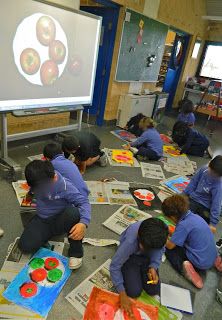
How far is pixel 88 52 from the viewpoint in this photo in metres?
2.83

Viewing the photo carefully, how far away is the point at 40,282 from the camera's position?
4.59 feet

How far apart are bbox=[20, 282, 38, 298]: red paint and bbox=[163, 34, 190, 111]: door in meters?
5.67

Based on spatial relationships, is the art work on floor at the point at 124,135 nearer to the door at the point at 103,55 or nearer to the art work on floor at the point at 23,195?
the door at the point at 103,55

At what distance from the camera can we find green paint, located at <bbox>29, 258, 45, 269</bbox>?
58.5 inches

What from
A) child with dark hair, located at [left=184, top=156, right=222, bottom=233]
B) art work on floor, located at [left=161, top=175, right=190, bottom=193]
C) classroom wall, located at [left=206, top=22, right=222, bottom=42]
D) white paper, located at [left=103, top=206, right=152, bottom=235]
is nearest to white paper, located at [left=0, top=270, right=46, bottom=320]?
white paper, located at [left=103, top=206, right=152, bottom=235]

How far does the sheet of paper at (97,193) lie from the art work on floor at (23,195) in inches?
20.1

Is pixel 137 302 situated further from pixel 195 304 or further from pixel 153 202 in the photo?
pixel 153 202

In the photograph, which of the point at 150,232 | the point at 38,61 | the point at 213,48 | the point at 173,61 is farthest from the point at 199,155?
the point at 213,48

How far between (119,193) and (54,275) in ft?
3.52

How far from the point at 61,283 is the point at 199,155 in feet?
9.50

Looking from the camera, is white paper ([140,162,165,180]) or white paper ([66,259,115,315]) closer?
white paper ([66,259,115,315])

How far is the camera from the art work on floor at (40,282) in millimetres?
1291

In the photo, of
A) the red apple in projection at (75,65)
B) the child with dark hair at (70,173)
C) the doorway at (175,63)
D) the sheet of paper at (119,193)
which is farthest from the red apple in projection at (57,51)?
the doorway at (175,63)

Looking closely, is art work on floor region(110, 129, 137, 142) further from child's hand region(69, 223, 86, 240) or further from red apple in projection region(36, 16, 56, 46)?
child's hand region(69, 223, 86, 240)
